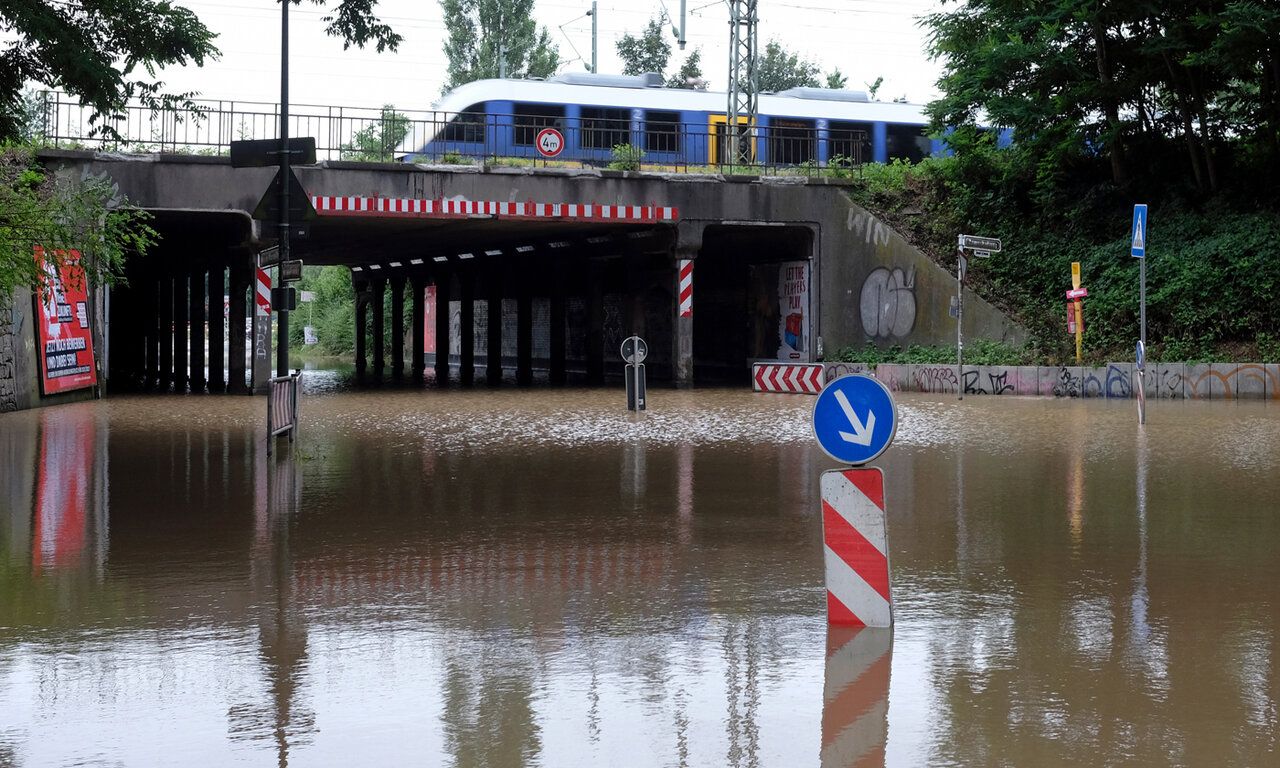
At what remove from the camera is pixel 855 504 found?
6828mm

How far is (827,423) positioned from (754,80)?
29.0m

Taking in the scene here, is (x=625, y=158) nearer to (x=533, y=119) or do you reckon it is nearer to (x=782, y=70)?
(x=533, y=119)

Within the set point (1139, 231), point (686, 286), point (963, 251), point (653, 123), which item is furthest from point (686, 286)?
point (1139, 231)

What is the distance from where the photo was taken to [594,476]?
1363cm

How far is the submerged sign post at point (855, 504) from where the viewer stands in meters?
6.74

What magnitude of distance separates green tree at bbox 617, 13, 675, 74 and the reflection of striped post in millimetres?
78120

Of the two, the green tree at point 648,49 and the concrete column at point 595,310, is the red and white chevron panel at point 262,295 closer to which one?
the concrete column at point 595,310

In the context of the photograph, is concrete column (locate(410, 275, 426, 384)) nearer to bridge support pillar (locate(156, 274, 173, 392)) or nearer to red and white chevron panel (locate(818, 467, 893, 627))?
bridge support pillar (locate(156, 274, 173, 392))

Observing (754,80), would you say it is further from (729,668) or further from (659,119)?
(729,668)

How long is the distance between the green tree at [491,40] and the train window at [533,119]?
34.5m

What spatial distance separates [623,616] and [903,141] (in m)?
36.2

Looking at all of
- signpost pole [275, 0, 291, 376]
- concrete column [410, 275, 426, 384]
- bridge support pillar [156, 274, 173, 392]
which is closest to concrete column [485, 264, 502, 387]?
concrete column [410, 275, 426, 384]

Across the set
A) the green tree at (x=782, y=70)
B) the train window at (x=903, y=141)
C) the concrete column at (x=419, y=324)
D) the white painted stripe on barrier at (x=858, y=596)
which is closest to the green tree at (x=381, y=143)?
the train window at (x=903, y=141)

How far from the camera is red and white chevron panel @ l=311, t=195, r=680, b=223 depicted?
30125 mm
